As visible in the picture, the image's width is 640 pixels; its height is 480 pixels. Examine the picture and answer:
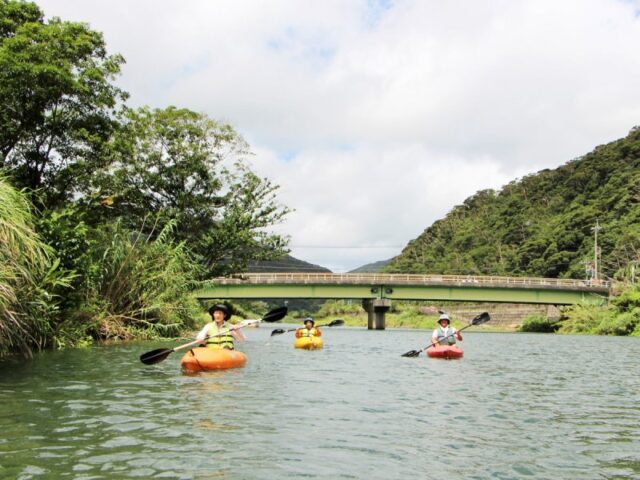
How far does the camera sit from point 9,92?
2173 cm

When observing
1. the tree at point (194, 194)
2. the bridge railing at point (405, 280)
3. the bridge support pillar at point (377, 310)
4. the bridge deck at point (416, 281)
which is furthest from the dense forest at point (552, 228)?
the tree at point (194, 194)

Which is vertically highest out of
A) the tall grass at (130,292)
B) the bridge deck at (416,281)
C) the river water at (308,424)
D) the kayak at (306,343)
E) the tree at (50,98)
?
the tree at (50,98)

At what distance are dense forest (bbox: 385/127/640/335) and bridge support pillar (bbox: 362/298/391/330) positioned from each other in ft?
52.4

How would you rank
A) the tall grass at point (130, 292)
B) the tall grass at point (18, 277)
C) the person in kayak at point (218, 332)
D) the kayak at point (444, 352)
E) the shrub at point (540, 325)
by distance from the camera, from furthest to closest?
the shrub at point (540, 325) < the tall grass at point (130, 292) < the kayak at point (444, 352) < the person in kayak at point (218, 332) < the tall grass at point (18, 277)

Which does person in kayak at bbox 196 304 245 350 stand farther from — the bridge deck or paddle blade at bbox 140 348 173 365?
the bridge deck

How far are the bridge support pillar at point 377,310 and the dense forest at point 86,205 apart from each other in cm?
2937

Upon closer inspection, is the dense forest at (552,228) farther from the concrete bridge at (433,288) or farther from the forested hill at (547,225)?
the concrete bridge at (433,288)

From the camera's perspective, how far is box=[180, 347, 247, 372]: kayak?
13297 mm

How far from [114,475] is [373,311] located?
58069 mm

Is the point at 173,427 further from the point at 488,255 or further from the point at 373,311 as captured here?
the point at 488,255

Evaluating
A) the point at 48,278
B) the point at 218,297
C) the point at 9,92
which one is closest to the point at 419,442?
the point at 48,278

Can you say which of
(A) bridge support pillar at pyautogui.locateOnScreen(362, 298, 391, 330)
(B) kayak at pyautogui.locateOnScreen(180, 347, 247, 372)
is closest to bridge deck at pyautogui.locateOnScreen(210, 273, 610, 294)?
(A) bridge support pillar at pyautogui.locateOnScreen(362, 298, 391, 330)

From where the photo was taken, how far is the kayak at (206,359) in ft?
43.6

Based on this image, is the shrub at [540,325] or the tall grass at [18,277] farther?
the shrub at [540,325]
